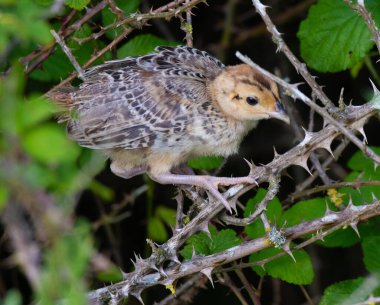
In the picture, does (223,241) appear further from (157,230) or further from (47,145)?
(47,145)

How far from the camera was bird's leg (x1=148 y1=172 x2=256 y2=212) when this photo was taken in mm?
2837

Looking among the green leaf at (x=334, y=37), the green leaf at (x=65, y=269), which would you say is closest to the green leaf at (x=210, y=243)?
the green leaf at (x=334, y=37)

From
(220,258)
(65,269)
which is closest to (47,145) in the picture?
(65,269)

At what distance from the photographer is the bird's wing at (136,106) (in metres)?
3.03

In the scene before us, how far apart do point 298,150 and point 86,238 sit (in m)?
1.39

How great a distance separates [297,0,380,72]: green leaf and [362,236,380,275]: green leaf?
78cm

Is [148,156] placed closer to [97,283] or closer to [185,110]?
[185,110]

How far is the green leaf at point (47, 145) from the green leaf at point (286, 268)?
5.68ft

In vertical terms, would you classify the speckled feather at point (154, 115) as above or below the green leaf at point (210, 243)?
above

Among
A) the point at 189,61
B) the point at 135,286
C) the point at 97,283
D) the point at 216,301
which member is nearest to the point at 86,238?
the point at 135,286

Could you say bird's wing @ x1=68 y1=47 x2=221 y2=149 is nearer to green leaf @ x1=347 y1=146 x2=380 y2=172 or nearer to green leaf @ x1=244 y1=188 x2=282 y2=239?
green leaf @ x1=244 y1=188 x2=282 y2=239

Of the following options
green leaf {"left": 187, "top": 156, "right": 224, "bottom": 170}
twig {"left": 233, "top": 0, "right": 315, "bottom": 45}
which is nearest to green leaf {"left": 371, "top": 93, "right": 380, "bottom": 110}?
green leaf {"left": 187, "top": 156, "right": 224, "bottom": 170}

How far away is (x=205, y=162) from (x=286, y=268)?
0.61 metres

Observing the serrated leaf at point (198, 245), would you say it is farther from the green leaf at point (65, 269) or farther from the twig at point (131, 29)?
the green leaf at point (65, 269)
